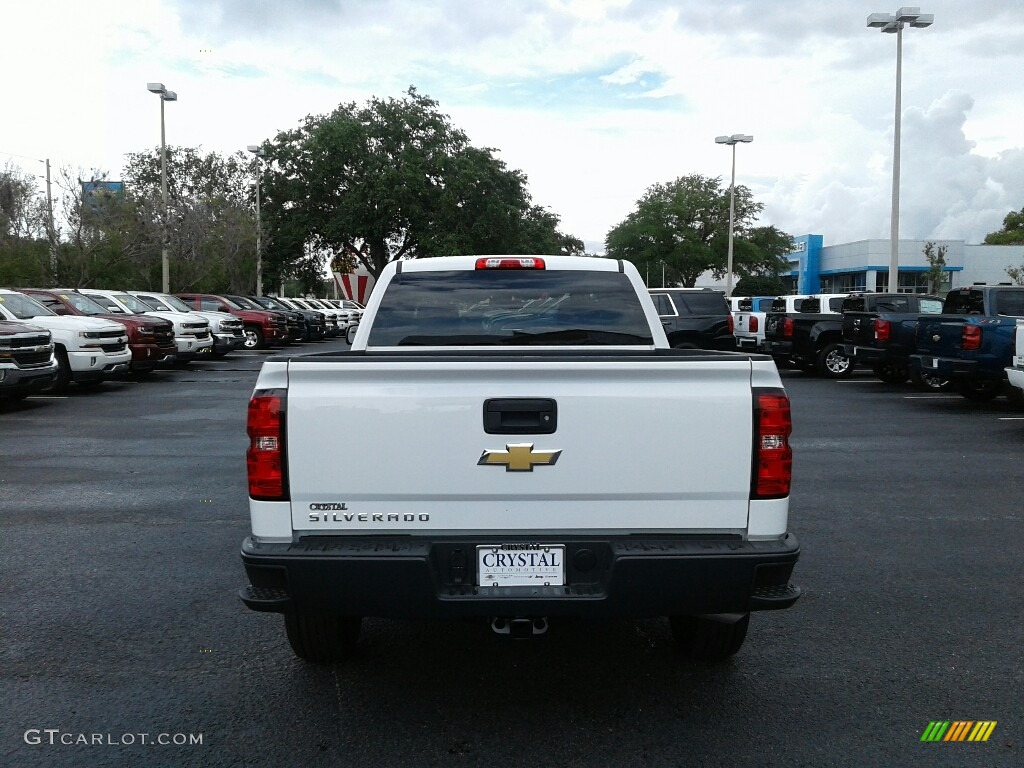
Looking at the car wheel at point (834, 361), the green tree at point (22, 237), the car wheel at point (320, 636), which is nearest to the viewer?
the car wheel at point (320, 636)

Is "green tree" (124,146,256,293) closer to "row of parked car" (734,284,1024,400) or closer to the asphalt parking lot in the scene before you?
"row of parked car" (734,284,1024,400)

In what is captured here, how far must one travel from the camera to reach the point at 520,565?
3.52 metres

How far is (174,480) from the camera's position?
8.72 meters

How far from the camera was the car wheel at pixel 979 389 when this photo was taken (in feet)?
48.7

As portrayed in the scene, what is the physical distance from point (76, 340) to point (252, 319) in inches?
578

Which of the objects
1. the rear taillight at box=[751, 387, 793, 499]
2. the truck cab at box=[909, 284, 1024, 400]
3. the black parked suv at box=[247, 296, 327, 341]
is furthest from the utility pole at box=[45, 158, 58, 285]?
the rear taillight at box=[751, 387, 793, 499]

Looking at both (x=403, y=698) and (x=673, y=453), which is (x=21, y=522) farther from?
(x=673, y=453)

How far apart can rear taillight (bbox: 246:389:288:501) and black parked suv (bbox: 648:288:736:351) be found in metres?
17.1

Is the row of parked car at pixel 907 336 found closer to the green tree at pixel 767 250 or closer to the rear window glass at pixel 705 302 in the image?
the rear window glass at pixel 705 302

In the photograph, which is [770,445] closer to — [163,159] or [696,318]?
[696,318]

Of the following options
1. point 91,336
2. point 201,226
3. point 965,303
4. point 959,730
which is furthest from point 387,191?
point 959,730

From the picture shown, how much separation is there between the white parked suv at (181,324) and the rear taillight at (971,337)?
51.2 ft

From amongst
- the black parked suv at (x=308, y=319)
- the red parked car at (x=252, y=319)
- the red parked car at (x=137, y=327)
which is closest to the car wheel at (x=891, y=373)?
the red parked car at (x=137, y=327)

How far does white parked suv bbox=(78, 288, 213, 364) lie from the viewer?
69.5 feet
